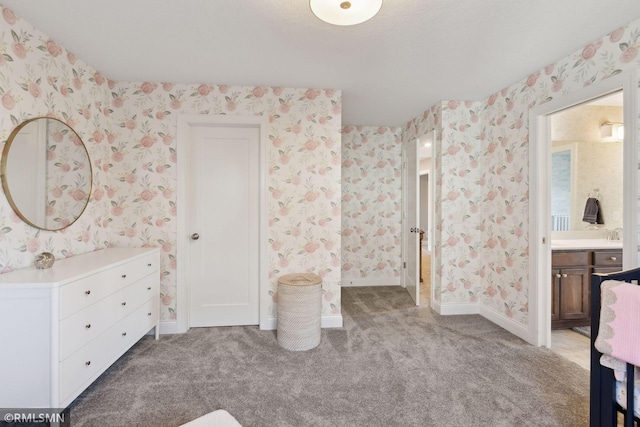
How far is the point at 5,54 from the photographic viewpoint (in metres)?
1.77

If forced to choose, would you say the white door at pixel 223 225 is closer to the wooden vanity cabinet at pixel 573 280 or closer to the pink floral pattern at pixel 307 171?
the pink floral pattern at pixel 307 171

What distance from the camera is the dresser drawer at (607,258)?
2770mm

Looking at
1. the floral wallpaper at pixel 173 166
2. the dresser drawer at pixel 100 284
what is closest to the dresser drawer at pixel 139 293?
the dresser drawer at pixel 100 284

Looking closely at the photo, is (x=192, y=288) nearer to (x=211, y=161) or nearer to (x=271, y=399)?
(x=211, y=161)

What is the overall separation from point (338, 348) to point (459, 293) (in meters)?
1.63

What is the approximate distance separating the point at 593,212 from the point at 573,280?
3.25 feet

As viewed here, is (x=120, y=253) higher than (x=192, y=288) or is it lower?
higher

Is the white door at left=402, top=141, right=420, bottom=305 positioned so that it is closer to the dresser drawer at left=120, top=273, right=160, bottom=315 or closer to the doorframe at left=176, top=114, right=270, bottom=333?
the doorframe at left=176, top=114, right=270, bottom=333

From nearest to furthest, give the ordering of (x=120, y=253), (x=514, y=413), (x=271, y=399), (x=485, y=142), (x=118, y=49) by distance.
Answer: (x=514, y=413)
(x=271, y=399)
(x=118, y=49)
(x=120, y=253)
(x=485, y=142)

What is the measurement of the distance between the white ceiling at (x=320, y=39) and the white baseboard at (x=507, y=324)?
88.6 inches

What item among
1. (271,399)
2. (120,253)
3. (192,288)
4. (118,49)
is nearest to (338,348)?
(271,399)

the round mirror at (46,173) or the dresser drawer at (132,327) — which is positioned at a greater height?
the round mirror at (46,173)

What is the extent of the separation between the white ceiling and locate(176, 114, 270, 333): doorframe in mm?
348

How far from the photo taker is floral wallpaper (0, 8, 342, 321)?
8.51 ft
